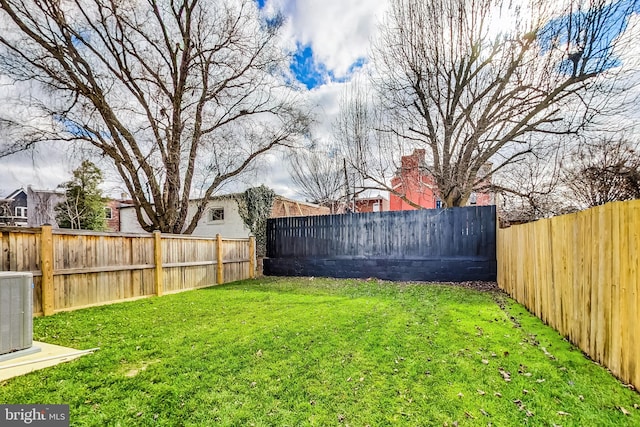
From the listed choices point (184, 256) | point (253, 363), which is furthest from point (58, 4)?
point (253, 363)

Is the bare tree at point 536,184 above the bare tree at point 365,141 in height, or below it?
below

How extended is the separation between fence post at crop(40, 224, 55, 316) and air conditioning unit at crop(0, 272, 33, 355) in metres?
2.11

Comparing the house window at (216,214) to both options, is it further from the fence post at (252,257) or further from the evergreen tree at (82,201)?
the fence post at (252,257)

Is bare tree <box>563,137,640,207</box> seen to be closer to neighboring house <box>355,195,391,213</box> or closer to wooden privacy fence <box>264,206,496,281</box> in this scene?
wooden privacy fence <box>264,206,496,281</box>

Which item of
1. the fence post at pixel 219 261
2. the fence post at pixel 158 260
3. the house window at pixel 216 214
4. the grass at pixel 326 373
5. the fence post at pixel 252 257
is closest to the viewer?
the grass at pixel 326 373

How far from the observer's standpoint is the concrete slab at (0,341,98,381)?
2.78 metres

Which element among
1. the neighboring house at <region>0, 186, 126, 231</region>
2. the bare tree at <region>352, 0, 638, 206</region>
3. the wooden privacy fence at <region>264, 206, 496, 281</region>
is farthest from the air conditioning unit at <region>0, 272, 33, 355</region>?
the neighboring house at <region>0, 186, 126, 231</region>

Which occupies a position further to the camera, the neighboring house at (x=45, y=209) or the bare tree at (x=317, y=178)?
the bare tree at (x=317, y=178)

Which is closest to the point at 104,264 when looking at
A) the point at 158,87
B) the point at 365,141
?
the point at 158,87

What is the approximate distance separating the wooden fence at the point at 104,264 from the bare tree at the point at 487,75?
23.5 feet

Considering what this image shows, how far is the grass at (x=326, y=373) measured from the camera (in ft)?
6.89

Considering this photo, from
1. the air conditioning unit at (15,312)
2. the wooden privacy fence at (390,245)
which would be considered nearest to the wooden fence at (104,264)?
the air conditioning unit at (15,312)

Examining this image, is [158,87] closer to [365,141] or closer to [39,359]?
[365,141]

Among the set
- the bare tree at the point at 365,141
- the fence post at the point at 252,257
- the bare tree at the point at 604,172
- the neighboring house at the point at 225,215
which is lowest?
the fence post at the point at 252,257
